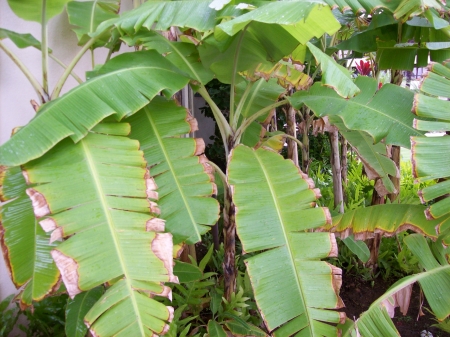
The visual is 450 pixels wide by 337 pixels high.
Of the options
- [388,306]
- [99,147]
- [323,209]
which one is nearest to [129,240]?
[99,147]

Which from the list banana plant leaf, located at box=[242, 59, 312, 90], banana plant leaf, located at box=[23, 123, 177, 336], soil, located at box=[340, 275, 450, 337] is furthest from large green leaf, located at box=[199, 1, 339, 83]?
soil, located at box=[340, 275, 450, 337]

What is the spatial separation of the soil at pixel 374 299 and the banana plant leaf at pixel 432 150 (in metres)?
1.06

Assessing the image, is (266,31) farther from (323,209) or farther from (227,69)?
(323,209)

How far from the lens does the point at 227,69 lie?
1317 millimetres

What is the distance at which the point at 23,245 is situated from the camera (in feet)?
3.21

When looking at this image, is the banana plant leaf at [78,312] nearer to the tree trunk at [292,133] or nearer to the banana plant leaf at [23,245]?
the banana plant leaf at [23,245]

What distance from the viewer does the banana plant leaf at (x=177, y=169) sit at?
1081 mm

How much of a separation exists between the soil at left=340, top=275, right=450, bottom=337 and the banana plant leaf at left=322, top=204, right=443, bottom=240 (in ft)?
2.78

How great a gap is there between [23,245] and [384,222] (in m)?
1.21

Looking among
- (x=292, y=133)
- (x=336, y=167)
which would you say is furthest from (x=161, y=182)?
(x=336, y=167)

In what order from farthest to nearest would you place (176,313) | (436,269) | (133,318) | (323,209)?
(176,313) < (436,269) < (323,209) < (133,318)

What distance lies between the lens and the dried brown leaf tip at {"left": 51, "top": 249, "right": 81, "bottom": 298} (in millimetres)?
812

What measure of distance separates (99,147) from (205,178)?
355 mm

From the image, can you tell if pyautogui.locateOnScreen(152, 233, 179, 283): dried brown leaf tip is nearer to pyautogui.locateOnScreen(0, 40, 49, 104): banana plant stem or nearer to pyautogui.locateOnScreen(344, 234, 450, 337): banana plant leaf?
pyautogui.locateOnScreen(344, 234, 450, 337): banana plant leaf
